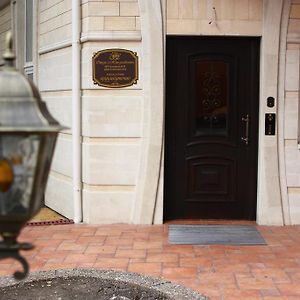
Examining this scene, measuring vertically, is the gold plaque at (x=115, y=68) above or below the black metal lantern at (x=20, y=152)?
above

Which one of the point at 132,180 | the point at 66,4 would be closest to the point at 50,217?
the point at 132,180

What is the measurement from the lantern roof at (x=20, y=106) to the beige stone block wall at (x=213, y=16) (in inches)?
181

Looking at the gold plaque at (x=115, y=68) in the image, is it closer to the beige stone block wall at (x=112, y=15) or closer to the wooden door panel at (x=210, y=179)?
the beige stone block wall at (x=112, y=15)

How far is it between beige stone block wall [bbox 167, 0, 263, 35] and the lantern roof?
4595 mm

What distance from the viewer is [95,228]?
248 inches

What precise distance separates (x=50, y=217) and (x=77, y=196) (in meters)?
0.66

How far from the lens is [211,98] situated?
6.53m

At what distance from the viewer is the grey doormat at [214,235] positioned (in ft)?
18.8

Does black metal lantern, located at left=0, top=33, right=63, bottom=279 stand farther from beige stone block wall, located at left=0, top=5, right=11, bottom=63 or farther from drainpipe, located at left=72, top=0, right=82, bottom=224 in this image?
beige stone block wall, located at left=0, top=5, right=11, bottom=63

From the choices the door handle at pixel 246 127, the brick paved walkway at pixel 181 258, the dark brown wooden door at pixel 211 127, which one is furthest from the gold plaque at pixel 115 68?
the brick paved walkway at pixel 181 258

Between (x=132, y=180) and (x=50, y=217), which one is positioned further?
(x=50, y=217)

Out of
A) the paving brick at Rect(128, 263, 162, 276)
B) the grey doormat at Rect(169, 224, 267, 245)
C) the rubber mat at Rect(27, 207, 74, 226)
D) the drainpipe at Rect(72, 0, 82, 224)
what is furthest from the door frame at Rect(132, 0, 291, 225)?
the paving brick at Rect(128, 263, 162, 276)

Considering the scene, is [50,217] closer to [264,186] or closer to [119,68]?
[119,68]

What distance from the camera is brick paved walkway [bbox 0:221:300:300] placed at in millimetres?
4465
